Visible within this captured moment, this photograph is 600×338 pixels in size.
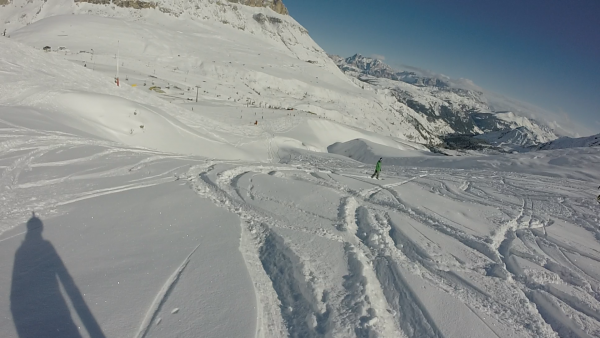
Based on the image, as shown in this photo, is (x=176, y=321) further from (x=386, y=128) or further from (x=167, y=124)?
(x=386, y=128)

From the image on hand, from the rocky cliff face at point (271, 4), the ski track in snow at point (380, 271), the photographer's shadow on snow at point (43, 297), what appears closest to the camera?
the photographer's shadow on snow at point (43, 297)

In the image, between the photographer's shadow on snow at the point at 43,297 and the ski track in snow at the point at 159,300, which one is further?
the ski track in snow at the point at 159,300

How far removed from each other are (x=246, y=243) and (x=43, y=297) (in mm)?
3544

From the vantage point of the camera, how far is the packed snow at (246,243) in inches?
174

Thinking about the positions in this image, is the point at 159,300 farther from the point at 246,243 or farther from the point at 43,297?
the point at 246,243

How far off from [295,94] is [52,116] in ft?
251

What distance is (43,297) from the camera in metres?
4.13

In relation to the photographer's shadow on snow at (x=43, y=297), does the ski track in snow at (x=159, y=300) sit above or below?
above

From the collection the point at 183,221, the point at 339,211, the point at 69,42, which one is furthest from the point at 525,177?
the point at 69,42

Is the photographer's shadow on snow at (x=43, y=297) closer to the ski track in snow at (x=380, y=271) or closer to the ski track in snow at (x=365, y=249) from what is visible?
the ski track in snow at (x=365, y=249)

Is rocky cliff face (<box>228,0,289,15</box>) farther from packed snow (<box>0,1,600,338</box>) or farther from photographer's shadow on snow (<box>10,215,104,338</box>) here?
photographer's shadow on snow (<box>10,215,104,338</box>)

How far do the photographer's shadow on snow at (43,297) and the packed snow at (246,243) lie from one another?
0.08 feet

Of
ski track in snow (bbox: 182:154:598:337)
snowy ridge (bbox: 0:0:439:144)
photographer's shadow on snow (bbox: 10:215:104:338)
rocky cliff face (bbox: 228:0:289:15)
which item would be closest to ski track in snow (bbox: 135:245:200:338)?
photographer's shadow on snow (bbox: 10:215:104:338)

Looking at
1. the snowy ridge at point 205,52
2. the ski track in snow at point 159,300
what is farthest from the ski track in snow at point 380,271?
the snowy ridge at point 205,52
